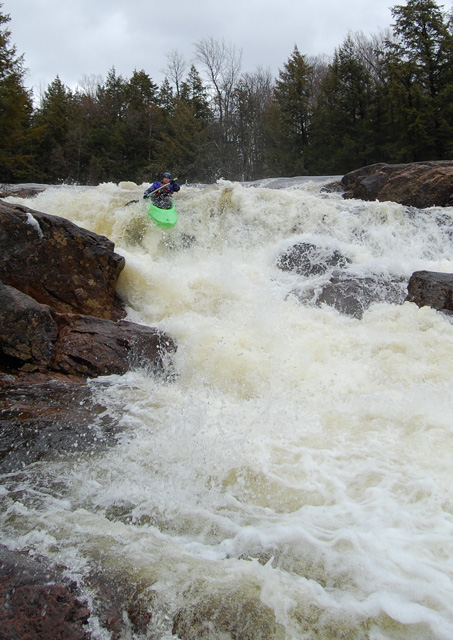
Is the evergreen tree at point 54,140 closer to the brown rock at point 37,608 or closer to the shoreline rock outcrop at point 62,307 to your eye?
the shoreline rock outcrop at point 62,307

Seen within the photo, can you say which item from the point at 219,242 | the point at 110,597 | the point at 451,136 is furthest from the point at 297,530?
the point at 451,136

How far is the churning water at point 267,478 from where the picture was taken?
1.87m

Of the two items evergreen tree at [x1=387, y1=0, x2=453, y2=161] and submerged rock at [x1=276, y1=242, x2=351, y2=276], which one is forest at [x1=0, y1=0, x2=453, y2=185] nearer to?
evergreen tree at [x1=387, y1=0, x2=453, y2=161]

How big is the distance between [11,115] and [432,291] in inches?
882

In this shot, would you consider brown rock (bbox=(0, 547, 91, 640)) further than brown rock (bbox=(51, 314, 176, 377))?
No

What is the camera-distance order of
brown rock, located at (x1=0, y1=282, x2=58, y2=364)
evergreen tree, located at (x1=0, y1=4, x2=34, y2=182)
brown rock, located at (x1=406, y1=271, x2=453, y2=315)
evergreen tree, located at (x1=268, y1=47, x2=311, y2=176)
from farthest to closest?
evergreen tree, located at (x1=268, y1=47, x2=311, y2=176) → evergreen tree, located at (x1=0, y1=4, x2=34, y2=182) → brown rock, located at (x1=406, y1=271, x2=453, y2=315) → brown rock, located at (x1=0, y1=282, x2=58, y2=364)

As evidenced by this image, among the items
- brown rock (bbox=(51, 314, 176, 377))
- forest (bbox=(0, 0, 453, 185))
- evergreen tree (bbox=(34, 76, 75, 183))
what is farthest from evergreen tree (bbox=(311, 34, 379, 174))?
brown rock (bbox=(51, 314, 176, 377))

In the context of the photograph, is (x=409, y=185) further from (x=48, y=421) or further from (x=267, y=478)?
(x=48, y=421)

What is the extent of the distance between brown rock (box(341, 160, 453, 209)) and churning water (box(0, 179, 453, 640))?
15.6 feet

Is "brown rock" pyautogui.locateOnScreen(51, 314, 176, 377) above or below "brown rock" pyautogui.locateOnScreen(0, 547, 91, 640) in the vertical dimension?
above

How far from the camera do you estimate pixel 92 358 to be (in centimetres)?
459

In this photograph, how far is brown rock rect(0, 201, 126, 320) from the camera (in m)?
5.18

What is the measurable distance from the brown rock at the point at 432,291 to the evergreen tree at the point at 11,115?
20983mm

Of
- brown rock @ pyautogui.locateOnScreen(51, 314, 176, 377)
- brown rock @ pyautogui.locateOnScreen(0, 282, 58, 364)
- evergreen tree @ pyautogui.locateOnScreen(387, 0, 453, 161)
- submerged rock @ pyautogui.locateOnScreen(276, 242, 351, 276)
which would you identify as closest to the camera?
brown rock @ pyautogui.locateOnScreen(0, 282, 58, 364)
